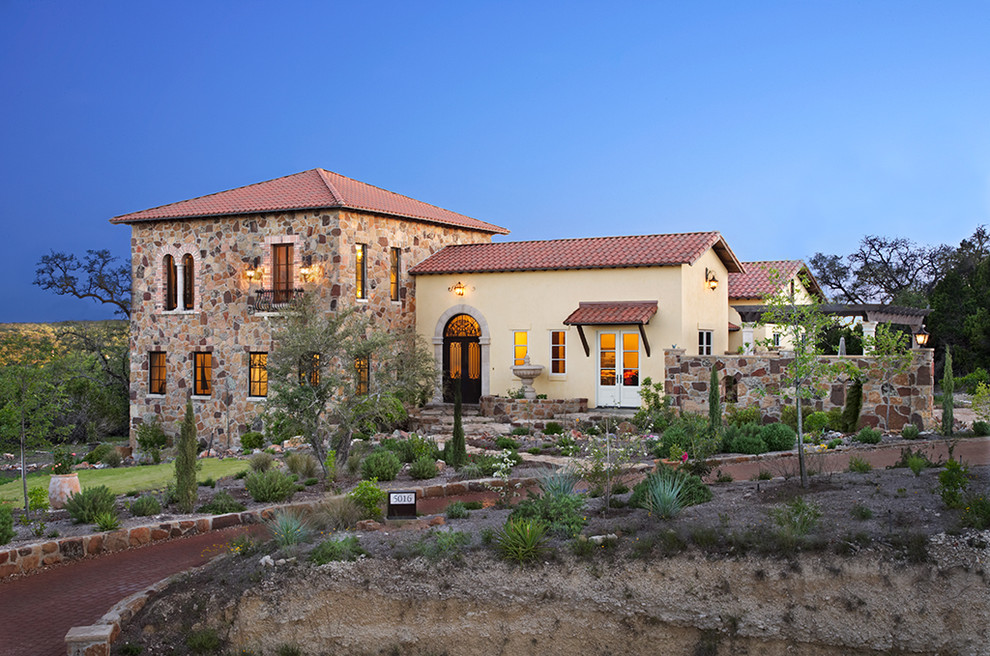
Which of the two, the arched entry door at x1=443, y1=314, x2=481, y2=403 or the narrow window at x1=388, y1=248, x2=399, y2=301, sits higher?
the narrow window at x1=388, y1=248, x2=399, y2=301

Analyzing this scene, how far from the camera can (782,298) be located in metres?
10.5

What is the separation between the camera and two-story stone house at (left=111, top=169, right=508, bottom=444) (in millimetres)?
21797

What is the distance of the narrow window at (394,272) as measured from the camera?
2350cm

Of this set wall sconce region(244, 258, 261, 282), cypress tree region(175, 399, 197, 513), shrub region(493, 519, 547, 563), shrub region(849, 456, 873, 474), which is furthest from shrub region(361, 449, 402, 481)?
wall sconce region(244, 258, 261, 282)

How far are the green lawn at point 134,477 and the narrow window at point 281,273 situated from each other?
225 inches

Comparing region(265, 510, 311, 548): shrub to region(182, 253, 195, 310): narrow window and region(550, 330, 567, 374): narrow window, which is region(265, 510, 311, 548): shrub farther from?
region(182, 253, 195, 310): narrow window

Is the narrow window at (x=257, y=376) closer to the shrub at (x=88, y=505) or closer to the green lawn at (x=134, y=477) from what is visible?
the green lawn at (x=134, y=477)

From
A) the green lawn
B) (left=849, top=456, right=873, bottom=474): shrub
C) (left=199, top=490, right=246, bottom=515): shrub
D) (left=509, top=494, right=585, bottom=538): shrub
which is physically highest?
(left=849, top=456, right=873, bottom=474): shrub

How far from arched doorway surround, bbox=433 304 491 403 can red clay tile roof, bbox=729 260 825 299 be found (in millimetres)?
8706

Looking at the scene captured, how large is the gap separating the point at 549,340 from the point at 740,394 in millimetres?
5414

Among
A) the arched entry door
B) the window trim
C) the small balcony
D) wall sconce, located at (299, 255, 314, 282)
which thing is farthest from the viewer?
the window trim

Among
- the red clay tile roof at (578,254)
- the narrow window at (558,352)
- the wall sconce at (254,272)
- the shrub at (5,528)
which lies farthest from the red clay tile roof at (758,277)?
the shrub at (5,528)

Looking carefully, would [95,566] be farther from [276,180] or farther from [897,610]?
[276,180]

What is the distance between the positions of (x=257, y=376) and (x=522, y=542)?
15.8m
